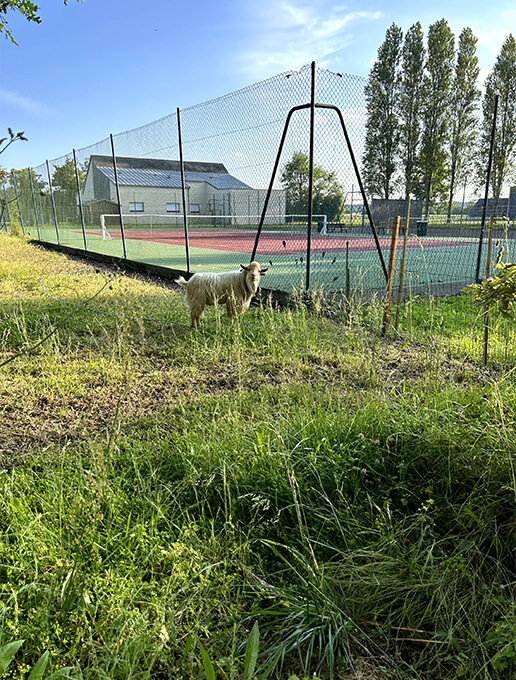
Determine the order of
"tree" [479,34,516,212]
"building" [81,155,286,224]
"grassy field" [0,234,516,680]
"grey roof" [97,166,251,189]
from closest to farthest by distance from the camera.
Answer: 1. "grassy field" [0,234,516,680]
2. "building" [81,155,286,224]
3. "grey roof" [97,166,251,189]
4. "tree" [479,34,516,212]

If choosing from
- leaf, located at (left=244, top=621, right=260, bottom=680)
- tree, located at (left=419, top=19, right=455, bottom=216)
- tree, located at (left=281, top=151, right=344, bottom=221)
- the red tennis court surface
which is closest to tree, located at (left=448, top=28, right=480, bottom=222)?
tree, located at (left=419, top=19, right=455, bottom=216)

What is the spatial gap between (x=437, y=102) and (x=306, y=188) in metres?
27.9

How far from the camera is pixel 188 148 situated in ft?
26.4

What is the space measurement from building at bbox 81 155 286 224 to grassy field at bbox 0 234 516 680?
4674 millimetres

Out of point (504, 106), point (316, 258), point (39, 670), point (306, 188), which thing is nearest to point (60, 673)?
point (39, 670)

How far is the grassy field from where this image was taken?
1.36 metres

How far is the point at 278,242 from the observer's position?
7566 mm

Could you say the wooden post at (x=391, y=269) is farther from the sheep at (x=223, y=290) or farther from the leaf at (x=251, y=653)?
the leaf at (x=251, y=653)

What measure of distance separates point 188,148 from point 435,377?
665 centimetres

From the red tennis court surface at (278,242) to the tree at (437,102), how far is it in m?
13.6

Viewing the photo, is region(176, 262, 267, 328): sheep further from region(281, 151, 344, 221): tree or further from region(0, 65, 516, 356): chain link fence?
region(281, 151, 344, 221): tree

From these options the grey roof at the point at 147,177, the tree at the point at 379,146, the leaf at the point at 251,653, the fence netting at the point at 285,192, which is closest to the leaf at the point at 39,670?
the leaf at the point at 251,653

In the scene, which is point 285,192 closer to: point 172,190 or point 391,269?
point 391,269

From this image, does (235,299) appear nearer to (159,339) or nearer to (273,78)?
(159,339)
